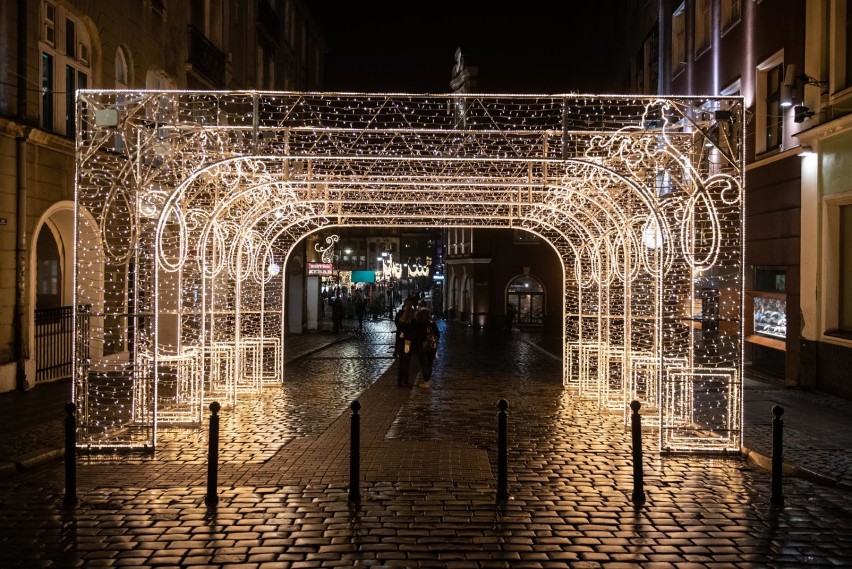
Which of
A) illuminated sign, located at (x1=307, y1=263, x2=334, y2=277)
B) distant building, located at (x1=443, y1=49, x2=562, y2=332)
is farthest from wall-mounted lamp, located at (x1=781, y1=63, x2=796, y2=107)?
distant building, located at (x1=443, y1=49, x2=562, y2=332)

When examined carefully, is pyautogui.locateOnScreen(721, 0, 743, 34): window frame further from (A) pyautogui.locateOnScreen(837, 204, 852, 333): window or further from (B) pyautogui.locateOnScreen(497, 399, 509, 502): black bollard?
(B) pyautogui.locateOnScreen(497, 399, 509, 502): black bollard

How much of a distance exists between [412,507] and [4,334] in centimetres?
998

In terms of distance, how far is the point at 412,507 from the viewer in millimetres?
7395

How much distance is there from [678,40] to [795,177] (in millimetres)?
9786

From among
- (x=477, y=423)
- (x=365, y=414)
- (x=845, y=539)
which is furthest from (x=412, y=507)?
(x=365, y=414)

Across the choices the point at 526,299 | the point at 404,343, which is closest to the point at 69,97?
the point at 404,343

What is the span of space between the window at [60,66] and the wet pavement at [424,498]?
5964mm

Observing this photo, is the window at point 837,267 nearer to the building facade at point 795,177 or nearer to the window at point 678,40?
the building facade at point 795,177

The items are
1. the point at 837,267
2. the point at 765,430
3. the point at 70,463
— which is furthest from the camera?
the point at 837,267

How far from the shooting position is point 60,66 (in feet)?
51.4

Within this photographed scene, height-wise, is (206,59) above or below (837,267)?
above

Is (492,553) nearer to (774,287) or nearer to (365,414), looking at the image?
(365,414)

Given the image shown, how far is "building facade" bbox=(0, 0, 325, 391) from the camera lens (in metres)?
14.1

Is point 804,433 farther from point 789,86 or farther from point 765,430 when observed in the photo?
point 789,86
